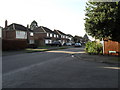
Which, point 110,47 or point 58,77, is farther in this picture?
point 110,47

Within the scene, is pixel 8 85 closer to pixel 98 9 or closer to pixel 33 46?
pixel 98 9

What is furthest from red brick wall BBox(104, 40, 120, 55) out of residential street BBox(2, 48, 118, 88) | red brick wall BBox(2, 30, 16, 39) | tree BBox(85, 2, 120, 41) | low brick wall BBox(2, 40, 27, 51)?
red brick wall BBox(2, 30, 16, 39)

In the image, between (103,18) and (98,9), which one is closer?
(103,18)

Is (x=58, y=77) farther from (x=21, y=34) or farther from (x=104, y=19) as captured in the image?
(x=21, y=34)

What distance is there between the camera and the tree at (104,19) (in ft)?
33.9

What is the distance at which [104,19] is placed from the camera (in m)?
10.4

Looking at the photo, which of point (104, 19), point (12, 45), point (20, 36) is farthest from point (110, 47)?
point (20, 36)

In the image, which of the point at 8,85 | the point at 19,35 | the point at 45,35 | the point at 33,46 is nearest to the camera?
the point at 8,85

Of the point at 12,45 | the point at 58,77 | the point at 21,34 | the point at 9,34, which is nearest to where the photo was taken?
the point at 58,77

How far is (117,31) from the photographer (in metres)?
11.2

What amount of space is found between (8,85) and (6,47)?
61.2 ft

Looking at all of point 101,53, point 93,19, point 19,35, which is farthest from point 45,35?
point 93,19

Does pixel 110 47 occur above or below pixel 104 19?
below

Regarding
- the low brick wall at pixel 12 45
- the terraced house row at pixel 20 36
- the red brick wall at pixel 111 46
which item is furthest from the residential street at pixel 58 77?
the terraced house row at pixel 20 36
